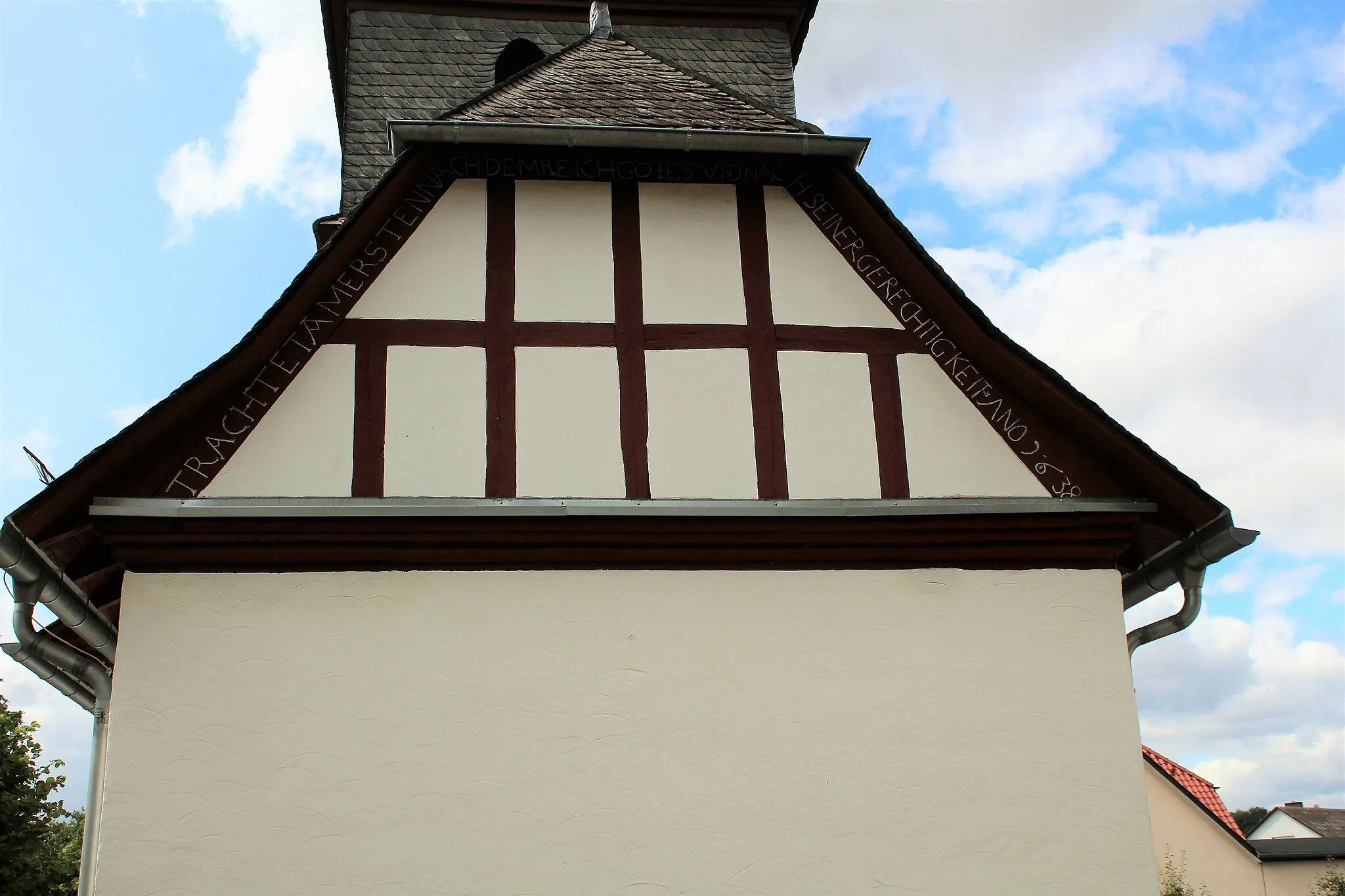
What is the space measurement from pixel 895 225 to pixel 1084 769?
10.4ft

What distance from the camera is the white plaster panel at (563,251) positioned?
7.41 metres

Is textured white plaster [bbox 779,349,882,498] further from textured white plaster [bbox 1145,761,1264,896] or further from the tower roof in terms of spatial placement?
textured white plaster [bbox 1145,761,1264,896]

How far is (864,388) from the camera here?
7.43 metres

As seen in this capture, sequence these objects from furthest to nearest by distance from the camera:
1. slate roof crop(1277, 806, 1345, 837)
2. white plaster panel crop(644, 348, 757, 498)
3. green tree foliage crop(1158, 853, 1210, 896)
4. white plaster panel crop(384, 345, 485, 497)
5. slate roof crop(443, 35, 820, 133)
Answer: slate roof crop(1277, 806, 1345, 837) → green tree foliage crop(1158, 853, 1210, 896) → slate roof crop(443, 35, 820, 133) → white plaster panel crop(644, 348, 757, 498) → white plaster panel crop(384, 345, 485, 497)

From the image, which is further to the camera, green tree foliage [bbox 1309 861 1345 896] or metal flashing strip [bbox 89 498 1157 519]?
green tree foliage [bbox 1309 861 1345 896]

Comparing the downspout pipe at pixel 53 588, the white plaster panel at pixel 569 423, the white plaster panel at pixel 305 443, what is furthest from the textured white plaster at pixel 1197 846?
the downspout pipe at pixel 53 588

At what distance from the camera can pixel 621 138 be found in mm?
7430

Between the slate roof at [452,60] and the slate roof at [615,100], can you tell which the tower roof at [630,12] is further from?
the slate roof at [615,100]

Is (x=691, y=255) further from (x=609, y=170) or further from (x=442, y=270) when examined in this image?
(x=442, y=270)

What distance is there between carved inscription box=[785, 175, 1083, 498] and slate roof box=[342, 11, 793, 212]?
446 centimetres

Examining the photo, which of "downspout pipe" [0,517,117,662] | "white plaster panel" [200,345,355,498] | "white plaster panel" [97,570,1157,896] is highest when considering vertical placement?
"white plaster panel" [200,345,355,498]

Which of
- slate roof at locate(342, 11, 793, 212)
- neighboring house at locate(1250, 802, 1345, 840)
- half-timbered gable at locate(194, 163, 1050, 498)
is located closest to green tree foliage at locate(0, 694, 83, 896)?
slate roof at locate(342, 11, 793, 212)

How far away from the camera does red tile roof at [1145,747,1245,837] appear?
20.4 metres

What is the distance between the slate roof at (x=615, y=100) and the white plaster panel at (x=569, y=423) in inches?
A: 55.5
